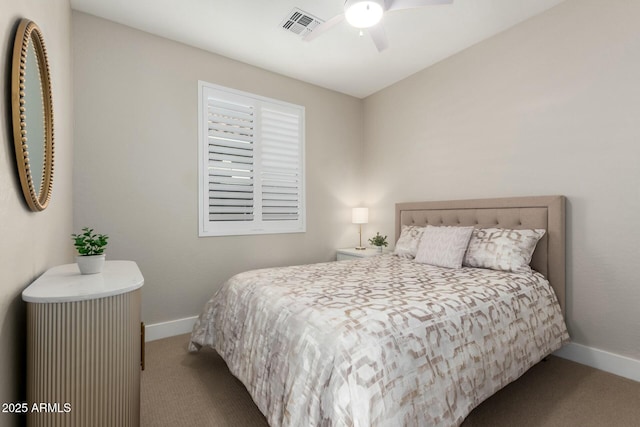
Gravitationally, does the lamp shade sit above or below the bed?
above

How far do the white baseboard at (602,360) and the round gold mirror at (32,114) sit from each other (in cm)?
355

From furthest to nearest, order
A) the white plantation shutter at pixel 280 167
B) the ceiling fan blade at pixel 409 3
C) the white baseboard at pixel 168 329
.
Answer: the white plantation shutter at pixel 280 167 < the white baseboard at pixel 168 329 < the ceiling fan blade at pixel 409 3

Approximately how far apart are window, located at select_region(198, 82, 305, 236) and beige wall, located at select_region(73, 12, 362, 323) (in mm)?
105

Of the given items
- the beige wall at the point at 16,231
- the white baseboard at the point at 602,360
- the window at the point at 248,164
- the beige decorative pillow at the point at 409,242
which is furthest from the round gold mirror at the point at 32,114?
the white baseboard at the point at 602,360

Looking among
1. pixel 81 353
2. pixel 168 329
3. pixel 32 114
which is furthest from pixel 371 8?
pixel 168 329

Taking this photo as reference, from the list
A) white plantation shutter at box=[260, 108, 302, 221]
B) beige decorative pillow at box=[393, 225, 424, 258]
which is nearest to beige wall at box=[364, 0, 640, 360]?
beige decorative pillow at box=[393, 225, 424, 258]

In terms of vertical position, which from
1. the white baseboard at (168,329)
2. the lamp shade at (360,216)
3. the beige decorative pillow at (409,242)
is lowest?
the white baseboard at (168,329)

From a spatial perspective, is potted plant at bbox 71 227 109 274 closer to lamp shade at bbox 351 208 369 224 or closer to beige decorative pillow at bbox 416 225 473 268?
beige decorative pillow at bbox 416 225 473 268

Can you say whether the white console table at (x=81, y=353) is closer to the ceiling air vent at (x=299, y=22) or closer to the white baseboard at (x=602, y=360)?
the ceiling air vent at (x=299, y=22)

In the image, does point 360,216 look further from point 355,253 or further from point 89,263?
point 89,263

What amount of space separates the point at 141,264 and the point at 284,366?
1989 mm

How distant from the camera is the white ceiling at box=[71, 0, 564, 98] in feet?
7.95

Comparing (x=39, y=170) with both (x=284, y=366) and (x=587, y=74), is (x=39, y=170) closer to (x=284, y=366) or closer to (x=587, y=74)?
(x=284, y=366)

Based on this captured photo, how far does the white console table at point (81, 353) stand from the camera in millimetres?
1107
